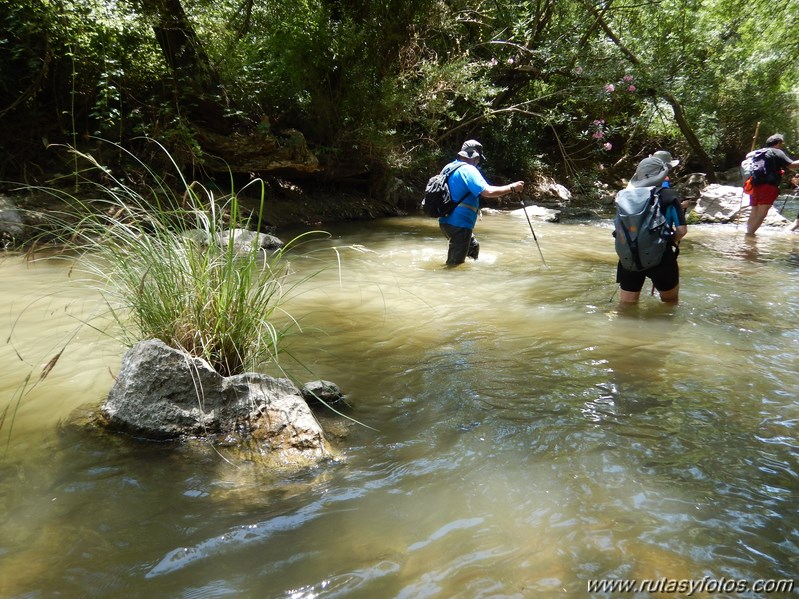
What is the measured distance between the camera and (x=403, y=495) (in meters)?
2.45

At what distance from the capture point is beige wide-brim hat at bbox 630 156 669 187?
486cm

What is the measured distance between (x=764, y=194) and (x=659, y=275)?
6.69m

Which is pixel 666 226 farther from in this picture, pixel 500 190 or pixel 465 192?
pixel 465 192

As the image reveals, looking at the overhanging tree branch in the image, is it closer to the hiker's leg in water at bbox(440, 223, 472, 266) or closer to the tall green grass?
the hiker's leg in water at bbox(440, 223, 472, 266)

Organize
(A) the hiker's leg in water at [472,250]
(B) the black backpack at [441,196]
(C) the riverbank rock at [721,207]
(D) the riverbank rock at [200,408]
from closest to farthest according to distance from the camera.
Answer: (D) the riverbank rock at [200,408], (B) the black backpack at [441,196], (A) the hiker's leg in water at [472,250], (C) the riverbank rock at [721,207]

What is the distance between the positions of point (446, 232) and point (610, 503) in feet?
17.9

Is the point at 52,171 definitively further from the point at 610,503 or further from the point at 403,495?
the point at 610,503

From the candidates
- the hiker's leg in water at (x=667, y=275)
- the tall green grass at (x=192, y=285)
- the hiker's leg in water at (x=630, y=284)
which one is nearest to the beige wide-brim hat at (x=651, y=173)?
the hiker's leg in water at (x=667, y=275)

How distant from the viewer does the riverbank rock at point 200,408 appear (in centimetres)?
280

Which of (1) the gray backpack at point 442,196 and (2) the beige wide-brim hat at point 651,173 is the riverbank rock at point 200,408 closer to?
(2) the beige wide-brim hat at point 651,173

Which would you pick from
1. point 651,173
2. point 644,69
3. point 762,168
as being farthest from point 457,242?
point 644,69

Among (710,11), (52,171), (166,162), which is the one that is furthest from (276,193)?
(710,11)

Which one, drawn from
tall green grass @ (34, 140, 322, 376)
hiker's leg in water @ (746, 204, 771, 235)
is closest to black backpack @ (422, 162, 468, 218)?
tall green grass @ (34, 140, 322, 376)

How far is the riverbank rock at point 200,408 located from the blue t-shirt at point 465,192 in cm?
474
